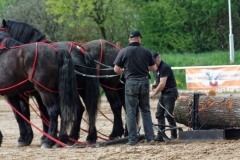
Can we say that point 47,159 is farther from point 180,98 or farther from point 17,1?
point 17,1

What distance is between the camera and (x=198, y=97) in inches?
427

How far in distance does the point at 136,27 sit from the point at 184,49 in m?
4.72

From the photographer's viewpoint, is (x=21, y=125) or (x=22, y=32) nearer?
(x=21, y=125)

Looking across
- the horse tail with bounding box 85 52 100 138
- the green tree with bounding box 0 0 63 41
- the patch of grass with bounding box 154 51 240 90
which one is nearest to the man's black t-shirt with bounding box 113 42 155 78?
the horse tail with bounding box 85 52 100 138

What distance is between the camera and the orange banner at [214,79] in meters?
21.9

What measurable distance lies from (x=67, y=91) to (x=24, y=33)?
2379 millimetres

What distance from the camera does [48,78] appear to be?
35.2ft

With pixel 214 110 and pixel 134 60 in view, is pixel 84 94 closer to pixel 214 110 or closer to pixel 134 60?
pixel 134 60

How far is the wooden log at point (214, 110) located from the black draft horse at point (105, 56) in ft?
4.80

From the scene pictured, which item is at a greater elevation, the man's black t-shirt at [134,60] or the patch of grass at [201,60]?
the man's black t-shirt at [134,60]

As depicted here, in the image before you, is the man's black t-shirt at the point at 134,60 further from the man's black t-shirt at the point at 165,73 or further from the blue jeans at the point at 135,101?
the man's black t-shirt at the point at 165,73

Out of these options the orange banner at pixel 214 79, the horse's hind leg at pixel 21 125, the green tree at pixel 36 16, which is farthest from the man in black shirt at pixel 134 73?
the green tree at pixel 36 16

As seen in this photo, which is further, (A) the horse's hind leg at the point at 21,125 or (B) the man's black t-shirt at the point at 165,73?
(A) the horse's hind leg at the point at 21,125

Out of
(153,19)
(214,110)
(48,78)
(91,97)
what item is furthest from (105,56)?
(153,19)
